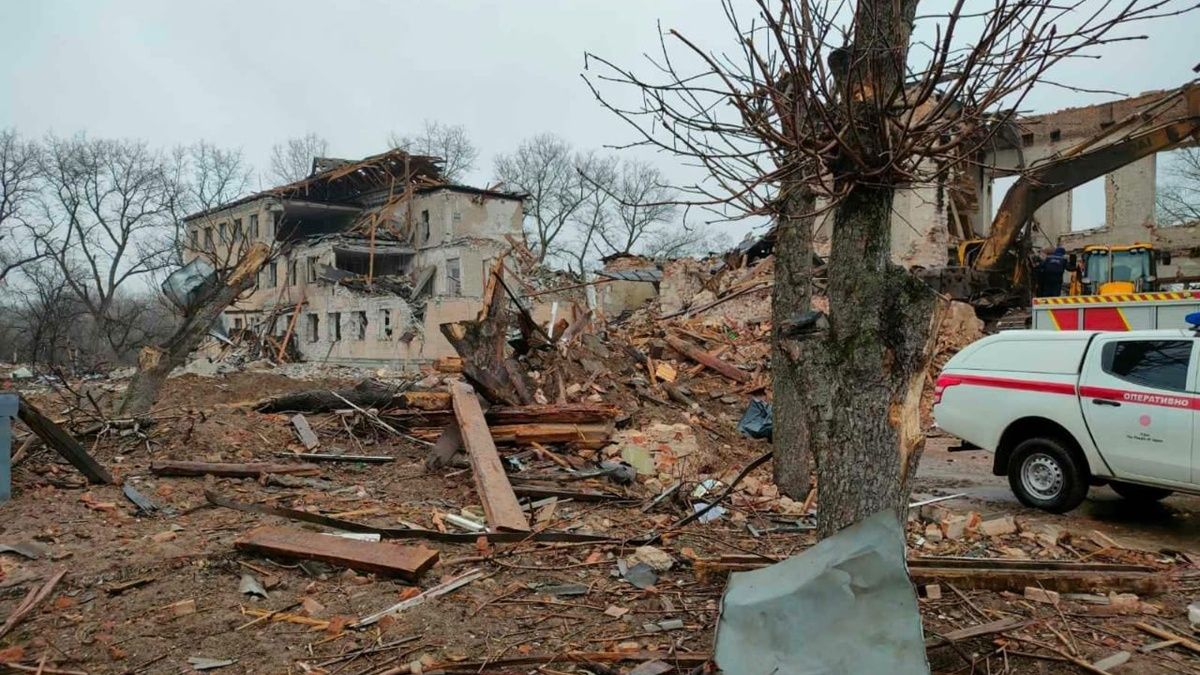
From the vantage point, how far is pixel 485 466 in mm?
7414

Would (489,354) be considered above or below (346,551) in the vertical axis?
above

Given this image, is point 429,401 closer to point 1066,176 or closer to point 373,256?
point 1066,176

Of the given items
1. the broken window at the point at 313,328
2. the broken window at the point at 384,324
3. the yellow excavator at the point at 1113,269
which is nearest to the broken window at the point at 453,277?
the broken window at the point at 384,324

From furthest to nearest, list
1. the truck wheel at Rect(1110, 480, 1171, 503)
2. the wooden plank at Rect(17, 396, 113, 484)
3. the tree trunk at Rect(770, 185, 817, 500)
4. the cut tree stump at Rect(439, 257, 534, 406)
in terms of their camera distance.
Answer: the cut tree stump at Rect(439, 257, 534, 406) → the truck wheel at Rect(1110, 480, 1171, 503) → the tree trunk at Rect(770, 185, 817, 500) → the wooden plank at Rect(17, 396, 113, 484)

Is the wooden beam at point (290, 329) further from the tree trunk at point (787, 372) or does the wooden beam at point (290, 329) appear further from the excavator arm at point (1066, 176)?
the tree trunk at point (787, 372)

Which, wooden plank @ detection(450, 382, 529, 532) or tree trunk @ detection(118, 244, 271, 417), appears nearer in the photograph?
wooden plank @ detection(450, 382, 529, 532)

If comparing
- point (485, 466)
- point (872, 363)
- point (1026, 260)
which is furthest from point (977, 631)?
point (1026, 260)

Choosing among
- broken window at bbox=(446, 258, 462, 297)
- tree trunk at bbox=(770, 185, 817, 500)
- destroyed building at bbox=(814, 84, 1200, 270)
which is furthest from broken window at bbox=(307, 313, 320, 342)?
tree trunk at bbox=(770, 185, 817, 500)

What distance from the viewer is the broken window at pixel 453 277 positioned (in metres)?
36.8

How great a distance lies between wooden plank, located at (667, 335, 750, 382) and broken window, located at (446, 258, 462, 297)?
22.4 meters

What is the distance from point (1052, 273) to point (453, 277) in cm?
2665

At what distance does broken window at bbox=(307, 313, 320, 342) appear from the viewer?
117 feet

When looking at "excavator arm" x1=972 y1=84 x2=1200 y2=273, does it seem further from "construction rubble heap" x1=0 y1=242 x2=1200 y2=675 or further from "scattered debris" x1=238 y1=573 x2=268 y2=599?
"scattered debris" x1=238 y1=573 x2=268 y2=599

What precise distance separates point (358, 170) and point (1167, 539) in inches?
1561
